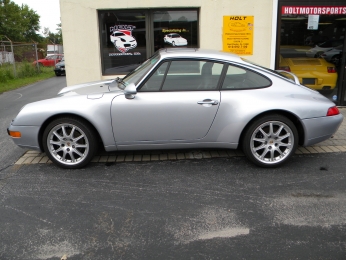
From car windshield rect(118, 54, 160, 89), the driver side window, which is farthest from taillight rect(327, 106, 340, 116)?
car windshield rect(118, 54, 160, 89)

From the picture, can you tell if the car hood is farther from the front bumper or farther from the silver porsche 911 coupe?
the front bumper

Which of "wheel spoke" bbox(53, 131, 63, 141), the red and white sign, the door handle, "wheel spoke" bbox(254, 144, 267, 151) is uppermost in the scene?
the red and white sign

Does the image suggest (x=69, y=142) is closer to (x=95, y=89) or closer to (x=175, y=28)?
(x=95, y=89)

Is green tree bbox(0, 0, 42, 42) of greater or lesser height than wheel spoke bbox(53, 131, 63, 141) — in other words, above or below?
above

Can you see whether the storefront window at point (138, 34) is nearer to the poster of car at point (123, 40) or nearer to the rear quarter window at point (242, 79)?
the poster of car at point (123, 40)

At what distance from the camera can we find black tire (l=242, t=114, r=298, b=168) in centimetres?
422

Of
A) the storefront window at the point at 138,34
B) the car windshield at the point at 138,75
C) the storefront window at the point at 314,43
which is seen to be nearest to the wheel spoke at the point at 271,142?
the car windshield at the point at 138,75

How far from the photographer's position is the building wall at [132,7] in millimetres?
7324

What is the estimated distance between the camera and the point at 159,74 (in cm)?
421

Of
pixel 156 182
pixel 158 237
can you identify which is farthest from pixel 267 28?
pixel 158 237

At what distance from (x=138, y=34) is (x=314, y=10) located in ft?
13.4

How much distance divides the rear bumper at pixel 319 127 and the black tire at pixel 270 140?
0.53ft

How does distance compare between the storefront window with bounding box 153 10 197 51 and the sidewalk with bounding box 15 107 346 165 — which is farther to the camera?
the storefront window with bounding box 153 10 197 51

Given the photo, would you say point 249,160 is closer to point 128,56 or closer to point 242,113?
point 242,113
